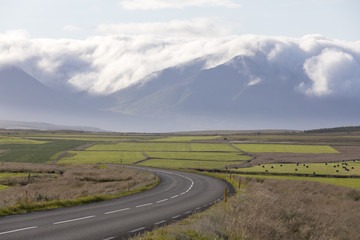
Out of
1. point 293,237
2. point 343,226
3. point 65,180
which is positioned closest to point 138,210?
point 293,237

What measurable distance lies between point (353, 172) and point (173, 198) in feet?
152

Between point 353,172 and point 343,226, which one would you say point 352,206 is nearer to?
point 343,226

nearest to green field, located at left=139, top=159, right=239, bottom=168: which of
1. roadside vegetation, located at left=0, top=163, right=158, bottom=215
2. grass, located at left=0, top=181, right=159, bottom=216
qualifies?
roadside vegetation, located at left=0, top=163, right=158, bottom=215

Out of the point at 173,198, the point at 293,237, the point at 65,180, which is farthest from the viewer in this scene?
the point at 65,180

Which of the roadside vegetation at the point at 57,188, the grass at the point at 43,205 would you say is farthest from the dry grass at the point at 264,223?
the roadside vegetation at the point at 57,188

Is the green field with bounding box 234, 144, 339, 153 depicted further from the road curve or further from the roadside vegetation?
the road curve

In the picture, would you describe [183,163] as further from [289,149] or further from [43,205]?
[43,205]

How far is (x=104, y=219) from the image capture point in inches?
939

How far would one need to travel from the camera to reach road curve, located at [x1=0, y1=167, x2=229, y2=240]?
64.6ft

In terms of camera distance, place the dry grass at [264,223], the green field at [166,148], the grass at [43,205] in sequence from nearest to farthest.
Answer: the dry grass at [264,223]
the grass at [43,205]
the green field at [166,148]

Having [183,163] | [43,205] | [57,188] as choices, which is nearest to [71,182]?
[57,188]

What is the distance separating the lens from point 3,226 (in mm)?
20562

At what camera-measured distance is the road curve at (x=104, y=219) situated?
19.7 m

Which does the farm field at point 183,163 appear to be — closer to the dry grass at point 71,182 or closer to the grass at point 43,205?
the dry grass at point 71,182
